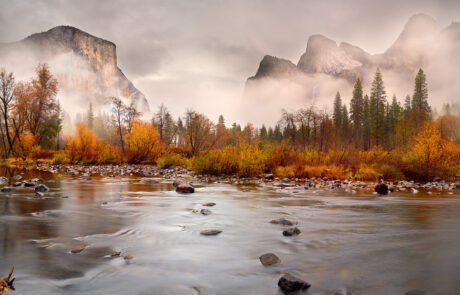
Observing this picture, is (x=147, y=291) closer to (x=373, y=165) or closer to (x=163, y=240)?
(x=163, y=240)

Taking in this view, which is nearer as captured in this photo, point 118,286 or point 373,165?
point 118,286

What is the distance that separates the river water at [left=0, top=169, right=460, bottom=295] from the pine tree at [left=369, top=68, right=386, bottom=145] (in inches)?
2363

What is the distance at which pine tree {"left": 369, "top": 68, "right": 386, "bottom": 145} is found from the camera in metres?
59.3

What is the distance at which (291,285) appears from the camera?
2.29 m

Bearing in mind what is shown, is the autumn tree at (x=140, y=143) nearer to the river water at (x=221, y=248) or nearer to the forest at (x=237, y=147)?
the forest at (x=237, y=147)

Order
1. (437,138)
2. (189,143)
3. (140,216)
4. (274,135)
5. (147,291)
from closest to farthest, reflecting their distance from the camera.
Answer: (147,291) < (140,216) < (437,138) < (189,143) < (274,135)

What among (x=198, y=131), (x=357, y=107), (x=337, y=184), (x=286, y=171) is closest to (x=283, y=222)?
(x=337, y=184)

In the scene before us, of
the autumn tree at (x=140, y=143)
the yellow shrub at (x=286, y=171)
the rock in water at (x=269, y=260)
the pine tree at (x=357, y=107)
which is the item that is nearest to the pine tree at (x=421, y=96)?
the pine tree at (x=357, y=107)

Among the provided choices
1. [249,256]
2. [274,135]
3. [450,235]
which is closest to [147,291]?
[249,256]

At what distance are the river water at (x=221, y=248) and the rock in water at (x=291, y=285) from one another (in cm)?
7

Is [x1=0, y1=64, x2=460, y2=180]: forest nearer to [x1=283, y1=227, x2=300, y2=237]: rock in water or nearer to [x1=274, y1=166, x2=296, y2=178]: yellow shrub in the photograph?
[x1=274, y1=166, x2=296, y2=178]: yellow shrub

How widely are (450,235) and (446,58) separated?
206 meters

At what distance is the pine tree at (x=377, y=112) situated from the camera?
195 feet

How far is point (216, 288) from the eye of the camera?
238 cm
